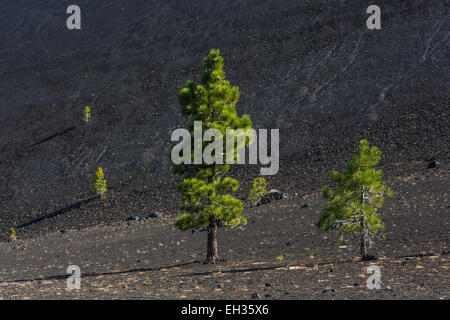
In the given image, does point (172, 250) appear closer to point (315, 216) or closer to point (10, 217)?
point (315, 216)

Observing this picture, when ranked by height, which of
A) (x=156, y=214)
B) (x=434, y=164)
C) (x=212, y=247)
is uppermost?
(x=434, y=164)

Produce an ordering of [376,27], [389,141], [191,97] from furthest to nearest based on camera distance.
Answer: [376,27], [389,141], [191,97]

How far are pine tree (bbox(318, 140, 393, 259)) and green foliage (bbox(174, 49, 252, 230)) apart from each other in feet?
12.5

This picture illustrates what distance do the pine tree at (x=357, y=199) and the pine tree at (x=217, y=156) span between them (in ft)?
12.4

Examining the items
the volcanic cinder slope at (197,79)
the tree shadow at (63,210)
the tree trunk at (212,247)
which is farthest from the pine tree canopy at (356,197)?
the tree shadow at (63,210)

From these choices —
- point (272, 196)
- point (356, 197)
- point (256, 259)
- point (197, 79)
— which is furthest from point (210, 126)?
point (197, 79)

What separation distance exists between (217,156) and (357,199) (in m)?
5.29

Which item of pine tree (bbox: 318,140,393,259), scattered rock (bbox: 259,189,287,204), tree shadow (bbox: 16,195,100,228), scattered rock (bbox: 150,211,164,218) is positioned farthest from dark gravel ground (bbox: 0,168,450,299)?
tree shadow (bbox: 16,195,100,228)

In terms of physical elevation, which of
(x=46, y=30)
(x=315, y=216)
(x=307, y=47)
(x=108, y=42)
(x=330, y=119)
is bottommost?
(x=315, y=216)

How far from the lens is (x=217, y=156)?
59.7 ft

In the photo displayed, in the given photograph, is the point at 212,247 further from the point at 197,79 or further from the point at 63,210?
the point at 197,79

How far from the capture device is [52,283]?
616 inches

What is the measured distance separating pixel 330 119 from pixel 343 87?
6.64 meters
